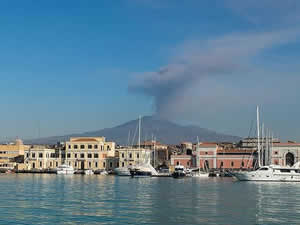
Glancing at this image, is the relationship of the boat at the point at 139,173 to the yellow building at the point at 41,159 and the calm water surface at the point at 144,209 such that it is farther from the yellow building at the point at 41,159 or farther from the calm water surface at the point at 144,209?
the calm water surface at the point at 144,209

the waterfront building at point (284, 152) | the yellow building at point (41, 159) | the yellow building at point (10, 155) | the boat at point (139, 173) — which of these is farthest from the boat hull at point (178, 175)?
the yellow building at point (10, 155)

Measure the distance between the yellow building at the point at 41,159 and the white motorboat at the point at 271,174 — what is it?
158 ft

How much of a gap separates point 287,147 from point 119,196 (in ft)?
214

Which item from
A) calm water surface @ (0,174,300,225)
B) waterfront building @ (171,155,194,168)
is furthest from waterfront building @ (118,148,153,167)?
calm water surface @ (0,174,300,225)

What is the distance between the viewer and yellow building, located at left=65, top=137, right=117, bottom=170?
4163 inches

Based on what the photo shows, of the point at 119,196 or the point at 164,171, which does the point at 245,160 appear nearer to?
the point at 164,171

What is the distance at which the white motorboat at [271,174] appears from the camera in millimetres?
70875

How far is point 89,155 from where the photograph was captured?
106000mm

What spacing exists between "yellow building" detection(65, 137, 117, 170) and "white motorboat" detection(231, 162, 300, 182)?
39.1 m

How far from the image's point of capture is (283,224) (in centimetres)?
2641

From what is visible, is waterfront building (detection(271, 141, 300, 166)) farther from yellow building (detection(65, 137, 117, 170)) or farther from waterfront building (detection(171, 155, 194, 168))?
yellow building (detection(65, 137, 117, 170))

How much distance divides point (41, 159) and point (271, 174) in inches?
2135

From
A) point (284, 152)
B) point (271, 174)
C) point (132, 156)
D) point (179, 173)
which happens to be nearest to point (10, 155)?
point (132, 156)

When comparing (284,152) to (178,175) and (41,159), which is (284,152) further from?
(41,159)
